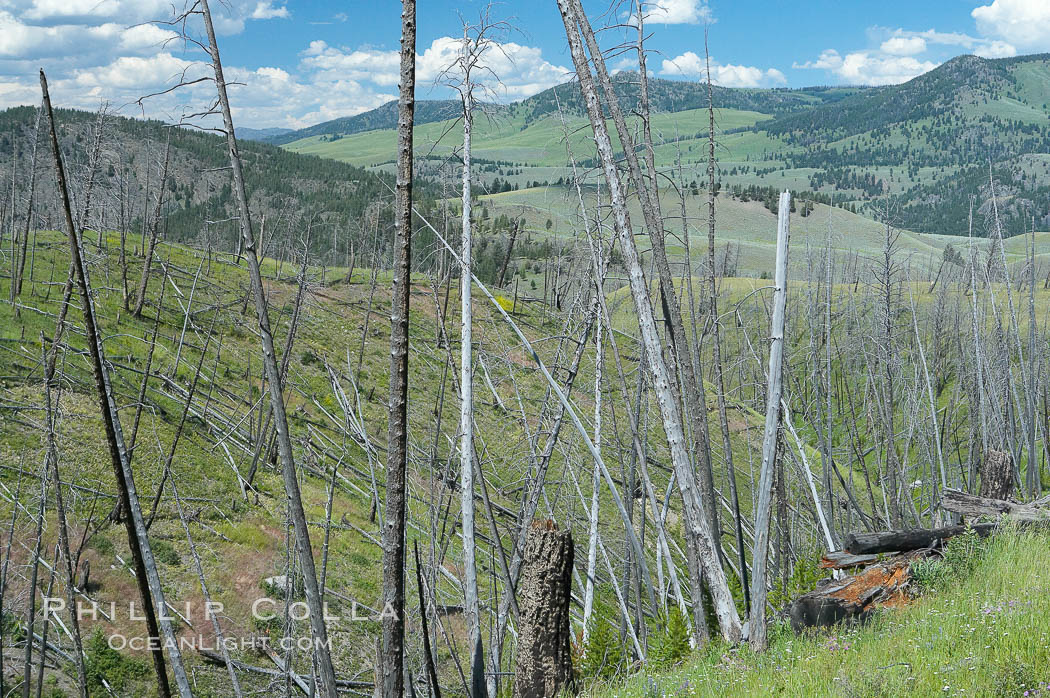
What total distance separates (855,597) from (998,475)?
3343 millimetres

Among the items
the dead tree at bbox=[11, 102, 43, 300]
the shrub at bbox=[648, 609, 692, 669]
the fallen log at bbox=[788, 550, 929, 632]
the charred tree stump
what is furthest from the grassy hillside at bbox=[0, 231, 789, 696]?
the fallen log at bbox=[788, 550, 929, 632]

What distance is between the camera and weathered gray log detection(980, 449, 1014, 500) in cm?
783

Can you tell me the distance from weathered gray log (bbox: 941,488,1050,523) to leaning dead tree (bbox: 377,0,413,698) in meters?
5.64

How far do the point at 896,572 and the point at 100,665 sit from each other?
10673 mm

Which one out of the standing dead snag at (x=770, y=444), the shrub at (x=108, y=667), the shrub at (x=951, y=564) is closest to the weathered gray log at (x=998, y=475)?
the shrub at (x=951, y=564)

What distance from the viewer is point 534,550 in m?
5.70

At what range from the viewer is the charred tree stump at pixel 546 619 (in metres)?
5.61

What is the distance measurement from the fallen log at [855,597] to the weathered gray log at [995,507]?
44.1 inches

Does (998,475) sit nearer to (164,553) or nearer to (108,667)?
(108,667)

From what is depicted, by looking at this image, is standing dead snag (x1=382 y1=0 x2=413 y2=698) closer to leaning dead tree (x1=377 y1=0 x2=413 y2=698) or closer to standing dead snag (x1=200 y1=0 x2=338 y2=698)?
leaning dead tree (x1=377 y1=0 x2=413 y2=698)

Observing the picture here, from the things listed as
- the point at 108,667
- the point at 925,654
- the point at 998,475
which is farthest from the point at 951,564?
the point at 108,667

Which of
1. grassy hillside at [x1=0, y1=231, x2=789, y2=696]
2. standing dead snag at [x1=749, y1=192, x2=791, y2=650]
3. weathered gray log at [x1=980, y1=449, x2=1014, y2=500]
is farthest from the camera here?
grassy hillside at [x1=0, y1=231, x2=789, y2=696]

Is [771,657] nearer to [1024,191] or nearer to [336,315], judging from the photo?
[336,315]

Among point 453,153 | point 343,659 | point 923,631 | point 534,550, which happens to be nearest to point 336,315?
point 343,659
